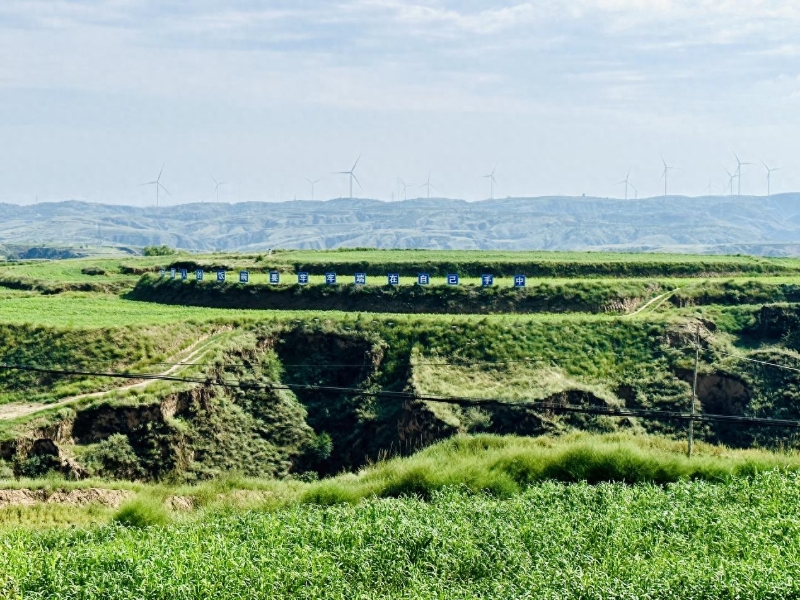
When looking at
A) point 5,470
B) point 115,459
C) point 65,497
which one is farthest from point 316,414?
point 65,497

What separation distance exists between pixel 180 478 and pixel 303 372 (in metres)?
15.3

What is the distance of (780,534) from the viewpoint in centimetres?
2297

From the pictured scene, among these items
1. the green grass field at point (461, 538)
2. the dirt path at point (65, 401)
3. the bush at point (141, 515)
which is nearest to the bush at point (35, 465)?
the dirt path at point (65, 401)

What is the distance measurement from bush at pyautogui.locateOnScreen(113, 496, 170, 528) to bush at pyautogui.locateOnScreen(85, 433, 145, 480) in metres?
15.7

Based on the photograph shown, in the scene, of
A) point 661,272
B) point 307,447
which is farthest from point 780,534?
point 661,272

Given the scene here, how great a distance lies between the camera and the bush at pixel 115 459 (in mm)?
43250

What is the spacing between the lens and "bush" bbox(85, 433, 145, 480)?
4325cm

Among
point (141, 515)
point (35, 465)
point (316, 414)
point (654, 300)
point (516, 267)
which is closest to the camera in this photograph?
point (141, 515)

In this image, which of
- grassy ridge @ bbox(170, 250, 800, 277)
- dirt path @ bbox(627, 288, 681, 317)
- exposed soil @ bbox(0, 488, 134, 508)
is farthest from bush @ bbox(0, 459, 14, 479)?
grassy ridge @ bbox(170, 250, 800, 277)

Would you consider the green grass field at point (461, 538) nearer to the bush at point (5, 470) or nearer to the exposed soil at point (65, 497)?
the exposed soil at point (65, 497)

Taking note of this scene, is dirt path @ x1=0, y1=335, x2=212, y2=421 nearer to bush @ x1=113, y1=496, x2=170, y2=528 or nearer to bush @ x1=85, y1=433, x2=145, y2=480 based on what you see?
bush @ x1=85, y1=433, x2=145, y2=480

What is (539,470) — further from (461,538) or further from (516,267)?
(516,267)

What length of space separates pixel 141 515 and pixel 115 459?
1762 cm

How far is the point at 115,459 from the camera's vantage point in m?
44.1
